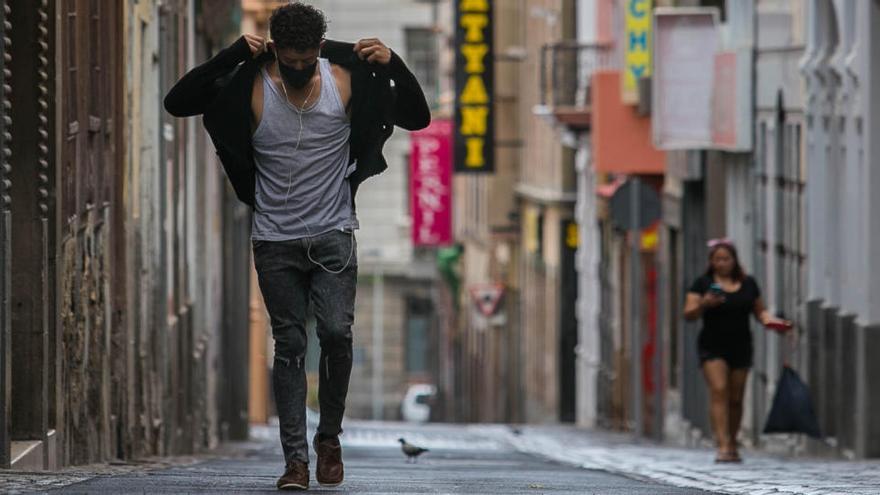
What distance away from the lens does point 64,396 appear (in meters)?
13.2

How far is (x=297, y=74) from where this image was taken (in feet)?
32.2

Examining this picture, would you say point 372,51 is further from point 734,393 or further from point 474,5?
point 474,5

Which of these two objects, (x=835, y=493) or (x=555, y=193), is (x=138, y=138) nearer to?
(x=835, y=493)

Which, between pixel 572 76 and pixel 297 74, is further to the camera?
pixel 572 76

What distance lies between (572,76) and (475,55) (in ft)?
27.1

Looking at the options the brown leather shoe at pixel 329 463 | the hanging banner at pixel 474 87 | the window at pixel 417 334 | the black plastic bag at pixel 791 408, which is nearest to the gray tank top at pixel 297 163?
the brown leather shoe at pixel 329 463

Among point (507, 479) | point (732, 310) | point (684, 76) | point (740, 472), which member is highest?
point (684, 76)

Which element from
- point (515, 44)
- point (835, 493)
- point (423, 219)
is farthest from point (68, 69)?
point (423, 219)

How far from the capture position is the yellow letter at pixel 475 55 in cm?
4847

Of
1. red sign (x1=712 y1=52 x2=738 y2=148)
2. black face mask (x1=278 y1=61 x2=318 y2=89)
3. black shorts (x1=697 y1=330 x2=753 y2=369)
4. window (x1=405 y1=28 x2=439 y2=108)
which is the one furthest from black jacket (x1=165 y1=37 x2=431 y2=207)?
window (x1=405 y1=28 x2=439 y2=108)

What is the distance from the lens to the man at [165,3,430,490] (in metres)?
9.93

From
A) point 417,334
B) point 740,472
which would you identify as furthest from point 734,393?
point 417,334

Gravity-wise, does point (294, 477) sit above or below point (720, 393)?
above

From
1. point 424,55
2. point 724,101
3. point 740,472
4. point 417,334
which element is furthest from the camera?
point 417,334
